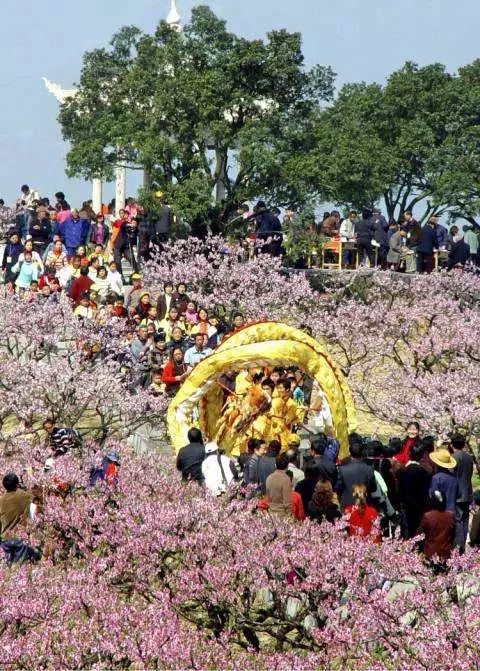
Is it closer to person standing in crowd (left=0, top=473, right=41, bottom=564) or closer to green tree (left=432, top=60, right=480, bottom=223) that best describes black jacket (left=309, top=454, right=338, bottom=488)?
person standing in crowd (left=0, top=473, right=41, bottom=564)

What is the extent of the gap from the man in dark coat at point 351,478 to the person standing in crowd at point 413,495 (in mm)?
402

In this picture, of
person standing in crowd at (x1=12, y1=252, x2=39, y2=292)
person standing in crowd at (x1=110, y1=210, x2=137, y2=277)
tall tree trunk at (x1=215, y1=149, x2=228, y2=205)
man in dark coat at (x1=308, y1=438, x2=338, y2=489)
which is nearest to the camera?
man in dark coat at (x1=308, y1=438, x2=338, y2=489)

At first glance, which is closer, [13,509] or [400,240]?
[13,509]

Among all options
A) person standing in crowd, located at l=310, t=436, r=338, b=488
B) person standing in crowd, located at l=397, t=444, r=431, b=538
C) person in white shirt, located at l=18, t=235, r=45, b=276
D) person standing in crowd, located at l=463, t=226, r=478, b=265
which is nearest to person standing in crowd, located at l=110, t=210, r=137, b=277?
person in white shirt, located at l=18, t=235, r=45, b=276

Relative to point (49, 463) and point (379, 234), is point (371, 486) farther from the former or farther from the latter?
point (379, 234)

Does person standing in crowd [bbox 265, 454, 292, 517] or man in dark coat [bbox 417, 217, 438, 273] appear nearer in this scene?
person standing in crowd [bbox 265, 454, 292, 517]

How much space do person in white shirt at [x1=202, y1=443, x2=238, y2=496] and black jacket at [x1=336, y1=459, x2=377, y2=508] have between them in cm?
166

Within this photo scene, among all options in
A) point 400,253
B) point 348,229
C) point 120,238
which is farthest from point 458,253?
point 120,238

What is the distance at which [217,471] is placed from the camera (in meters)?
18.0

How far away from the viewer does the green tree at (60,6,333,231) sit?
35125mm

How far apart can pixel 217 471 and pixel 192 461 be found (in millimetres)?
579

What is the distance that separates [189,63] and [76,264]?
330 inches

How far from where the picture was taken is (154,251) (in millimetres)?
34969

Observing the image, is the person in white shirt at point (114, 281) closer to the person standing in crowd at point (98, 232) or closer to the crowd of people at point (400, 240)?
the person standing in crowd at point (98, 232)
